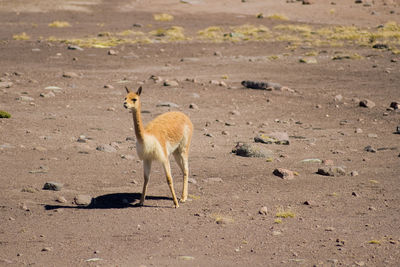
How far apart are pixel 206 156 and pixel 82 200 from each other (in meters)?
3.86

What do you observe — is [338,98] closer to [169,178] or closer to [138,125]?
[169,178]

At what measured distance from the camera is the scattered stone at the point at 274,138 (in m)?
14.3

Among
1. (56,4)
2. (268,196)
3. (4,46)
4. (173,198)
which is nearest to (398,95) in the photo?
(268,196)

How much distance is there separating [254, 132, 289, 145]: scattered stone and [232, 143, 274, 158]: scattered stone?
3.57ft

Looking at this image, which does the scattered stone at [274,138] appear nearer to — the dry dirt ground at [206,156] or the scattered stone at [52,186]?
the dry dirt ground at [206,156]

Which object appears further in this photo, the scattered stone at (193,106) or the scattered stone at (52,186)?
the scattered stone at (193,106)

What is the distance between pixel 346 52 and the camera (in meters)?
28.8

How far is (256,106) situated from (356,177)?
692cm

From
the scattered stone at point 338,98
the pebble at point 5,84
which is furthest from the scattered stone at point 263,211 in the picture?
the pebble at point 5,84

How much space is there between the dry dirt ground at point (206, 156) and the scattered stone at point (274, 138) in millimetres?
304

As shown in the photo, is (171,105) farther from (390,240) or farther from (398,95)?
(390,240)

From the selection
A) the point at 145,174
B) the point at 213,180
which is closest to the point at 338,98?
the point at 213,180

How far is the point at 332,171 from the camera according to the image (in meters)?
11.7

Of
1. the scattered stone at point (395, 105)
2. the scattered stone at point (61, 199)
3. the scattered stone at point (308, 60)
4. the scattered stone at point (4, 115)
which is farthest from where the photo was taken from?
the scattered stone at point (308, 60)
